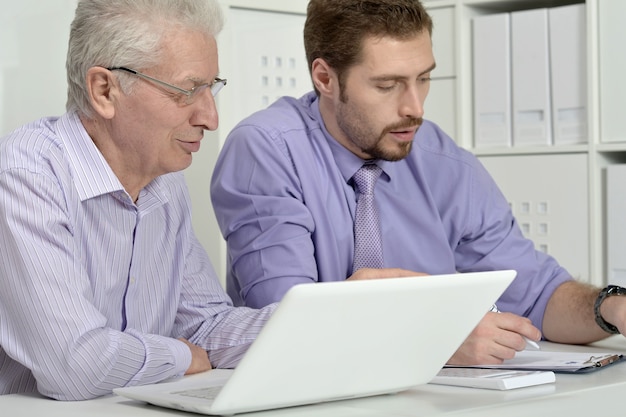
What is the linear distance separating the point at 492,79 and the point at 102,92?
1.71 meters

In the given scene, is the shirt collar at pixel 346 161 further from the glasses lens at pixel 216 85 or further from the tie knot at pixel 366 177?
the glasses lens at pixel 216 85

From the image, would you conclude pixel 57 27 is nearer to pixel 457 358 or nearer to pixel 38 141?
pixel 38 141

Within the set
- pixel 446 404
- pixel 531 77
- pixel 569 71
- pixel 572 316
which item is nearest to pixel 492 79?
pixel 531 77

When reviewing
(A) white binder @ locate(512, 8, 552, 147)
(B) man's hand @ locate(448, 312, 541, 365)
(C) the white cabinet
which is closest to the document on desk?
(B) man's hand @ locate(448, 312, 541, 365)

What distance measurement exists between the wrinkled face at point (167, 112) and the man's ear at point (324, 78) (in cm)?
57

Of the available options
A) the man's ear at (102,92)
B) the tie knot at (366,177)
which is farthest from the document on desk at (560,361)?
the man's ear at (102,92)

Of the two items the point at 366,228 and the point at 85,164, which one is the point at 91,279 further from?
the point at 366,228

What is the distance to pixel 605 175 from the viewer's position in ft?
9.33

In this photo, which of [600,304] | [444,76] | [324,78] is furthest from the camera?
[444,76]

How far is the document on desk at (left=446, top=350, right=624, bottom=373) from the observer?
1453 mm

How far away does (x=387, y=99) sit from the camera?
2.05 meters

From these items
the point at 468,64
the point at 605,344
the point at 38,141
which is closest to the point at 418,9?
the point at 605,344

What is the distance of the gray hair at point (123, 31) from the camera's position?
1.51 m

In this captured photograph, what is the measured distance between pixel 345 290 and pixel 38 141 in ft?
1.97
